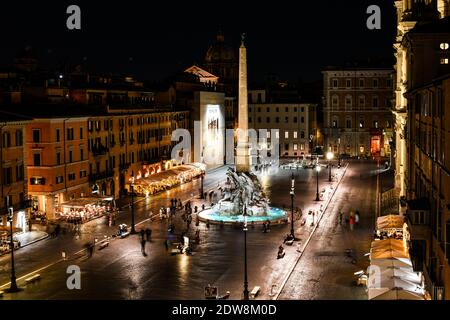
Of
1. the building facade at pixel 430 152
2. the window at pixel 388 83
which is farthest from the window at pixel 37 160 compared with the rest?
the window at pixel 388 83

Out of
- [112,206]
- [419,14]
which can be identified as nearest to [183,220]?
[112,206]

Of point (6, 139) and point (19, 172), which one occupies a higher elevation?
point (6, 139)

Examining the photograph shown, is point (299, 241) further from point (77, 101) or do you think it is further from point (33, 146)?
point (77, 101)

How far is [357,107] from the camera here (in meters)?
118

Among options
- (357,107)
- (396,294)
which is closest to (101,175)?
(396,294)

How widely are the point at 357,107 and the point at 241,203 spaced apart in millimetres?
65495

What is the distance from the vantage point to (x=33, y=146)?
185 feet

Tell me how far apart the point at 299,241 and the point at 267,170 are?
2019 inches

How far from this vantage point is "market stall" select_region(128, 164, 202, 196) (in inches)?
2776

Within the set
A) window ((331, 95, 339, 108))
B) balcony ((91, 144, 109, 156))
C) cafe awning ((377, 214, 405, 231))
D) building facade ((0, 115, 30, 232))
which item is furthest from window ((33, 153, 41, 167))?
window ((331, 95, 339, 108))

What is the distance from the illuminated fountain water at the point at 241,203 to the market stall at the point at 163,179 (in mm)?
13040

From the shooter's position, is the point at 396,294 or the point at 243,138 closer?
the point at 396,294

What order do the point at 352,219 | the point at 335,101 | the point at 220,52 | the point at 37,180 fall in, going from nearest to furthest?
the point at 352,219 → the point at 37,180 → the point at 335,101 → the point at 220,52

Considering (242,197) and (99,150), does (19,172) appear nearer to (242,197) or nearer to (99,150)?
(99,150)
